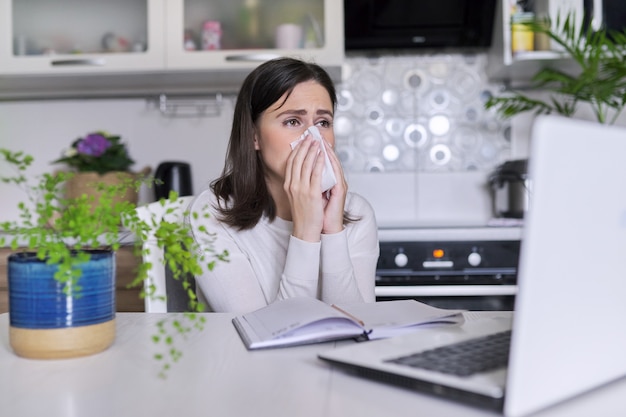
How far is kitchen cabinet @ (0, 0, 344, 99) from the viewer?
8.09ft

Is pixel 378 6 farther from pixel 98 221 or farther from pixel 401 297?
pixel 98 221

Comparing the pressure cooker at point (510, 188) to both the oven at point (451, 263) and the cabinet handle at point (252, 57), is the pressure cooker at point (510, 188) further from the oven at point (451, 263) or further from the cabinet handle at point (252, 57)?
the cabinet handle at point (252, 57)

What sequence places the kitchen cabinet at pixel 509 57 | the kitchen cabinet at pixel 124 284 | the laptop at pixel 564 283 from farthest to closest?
the kitchen cabinet at pixel 509 57, the kitchen cabinet at pixel 124 284, the laptop at pixel 564 283

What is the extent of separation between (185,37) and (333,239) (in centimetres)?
133

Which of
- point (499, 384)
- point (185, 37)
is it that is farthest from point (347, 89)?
point (499, 384)

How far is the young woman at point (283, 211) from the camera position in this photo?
1.45m

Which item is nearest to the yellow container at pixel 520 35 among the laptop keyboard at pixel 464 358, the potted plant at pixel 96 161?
the potted plant at pixel 96 161

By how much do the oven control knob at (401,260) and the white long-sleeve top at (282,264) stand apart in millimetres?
477

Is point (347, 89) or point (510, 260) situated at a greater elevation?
point (347, 89)

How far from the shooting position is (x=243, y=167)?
174 cm

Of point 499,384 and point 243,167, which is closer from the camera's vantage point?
point 499,384

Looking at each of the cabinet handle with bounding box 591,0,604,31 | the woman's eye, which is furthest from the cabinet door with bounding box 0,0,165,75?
the cabinet handle with bounding box 591,0,604,31

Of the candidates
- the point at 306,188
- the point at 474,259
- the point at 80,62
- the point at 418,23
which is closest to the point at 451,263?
the point at 474,259

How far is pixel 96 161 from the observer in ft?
8.44
